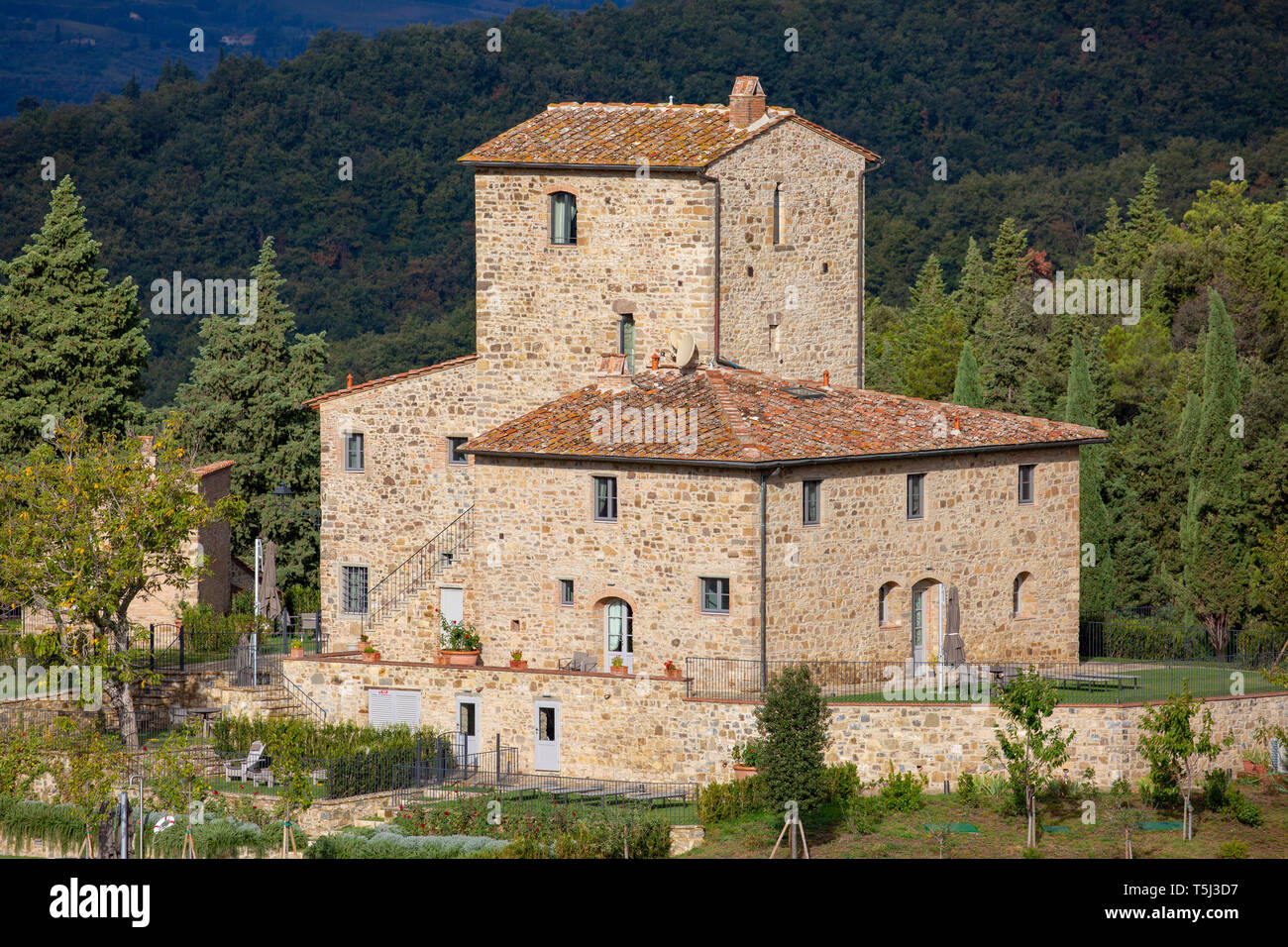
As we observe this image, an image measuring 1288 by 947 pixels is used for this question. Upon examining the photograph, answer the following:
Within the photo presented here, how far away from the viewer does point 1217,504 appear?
58.3 meters

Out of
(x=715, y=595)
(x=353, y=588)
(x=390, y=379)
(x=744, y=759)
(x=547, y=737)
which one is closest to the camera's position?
(x=744, y=759)

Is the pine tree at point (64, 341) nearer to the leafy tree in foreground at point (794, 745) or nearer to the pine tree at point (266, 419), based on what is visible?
the pine tree at point (266, 419)

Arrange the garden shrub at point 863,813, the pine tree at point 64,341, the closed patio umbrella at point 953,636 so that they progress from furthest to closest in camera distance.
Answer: the pine tree at point 64,341
the closed patio umbrella at point 953,636
the garden shrub at point 863,813

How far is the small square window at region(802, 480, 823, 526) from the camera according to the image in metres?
38.9

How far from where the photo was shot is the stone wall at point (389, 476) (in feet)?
150

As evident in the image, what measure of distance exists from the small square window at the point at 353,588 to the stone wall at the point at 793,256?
9558 mm

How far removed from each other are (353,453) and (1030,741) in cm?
1791

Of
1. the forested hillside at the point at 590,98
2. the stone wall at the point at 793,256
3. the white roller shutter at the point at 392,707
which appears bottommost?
the white roller shutter at the point at 392,707

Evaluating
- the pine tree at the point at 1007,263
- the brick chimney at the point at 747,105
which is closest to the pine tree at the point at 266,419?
the brick chimney at the point at 747,105

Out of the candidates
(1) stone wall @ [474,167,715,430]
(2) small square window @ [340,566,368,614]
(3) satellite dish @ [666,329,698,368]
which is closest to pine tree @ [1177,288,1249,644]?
(3) satellite dish @ [666,329,698,368]

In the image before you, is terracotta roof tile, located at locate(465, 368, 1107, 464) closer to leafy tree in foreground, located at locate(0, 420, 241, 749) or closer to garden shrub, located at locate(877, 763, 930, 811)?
garden shrub, located at locate(877, 763, 930, 811)

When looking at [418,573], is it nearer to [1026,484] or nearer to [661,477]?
[661,477]

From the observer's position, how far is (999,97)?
435 feet

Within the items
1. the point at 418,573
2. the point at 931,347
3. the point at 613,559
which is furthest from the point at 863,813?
the point at 931,347
